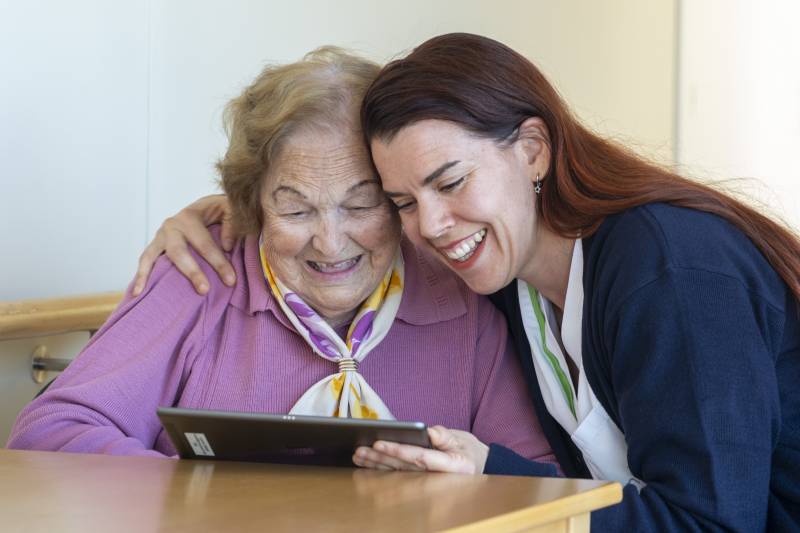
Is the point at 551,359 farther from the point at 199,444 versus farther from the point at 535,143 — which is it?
the point at 199,444

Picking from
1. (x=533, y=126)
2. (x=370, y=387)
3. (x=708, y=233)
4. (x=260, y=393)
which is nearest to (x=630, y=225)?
(x=708, y=233)

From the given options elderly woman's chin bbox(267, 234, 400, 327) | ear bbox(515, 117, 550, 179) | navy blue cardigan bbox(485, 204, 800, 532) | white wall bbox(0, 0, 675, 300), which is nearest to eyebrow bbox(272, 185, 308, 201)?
elderly woman's chin bbox(267, 234, 400, 327)

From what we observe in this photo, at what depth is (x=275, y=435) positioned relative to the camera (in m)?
1.37

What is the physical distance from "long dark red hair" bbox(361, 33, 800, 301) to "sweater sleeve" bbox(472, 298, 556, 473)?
A: 0.32 metres

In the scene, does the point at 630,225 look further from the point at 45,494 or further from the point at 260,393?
the point at 45,494

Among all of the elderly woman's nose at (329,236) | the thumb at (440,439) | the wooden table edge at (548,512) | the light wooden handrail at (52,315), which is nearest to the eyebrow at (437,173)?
the elderly woman's nose at (329,236)

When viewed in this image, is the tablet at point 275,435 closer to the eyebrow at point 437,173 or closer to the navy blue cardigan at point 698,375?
the navy blue cardigan at point 698,375

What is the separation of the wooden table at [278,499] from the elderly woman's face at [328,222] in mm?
645

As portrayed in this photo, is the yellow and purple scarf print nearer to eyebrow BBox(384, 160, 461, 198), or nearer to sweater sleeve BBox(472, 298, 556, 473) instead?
sweater sleeve BBox(472, 298, 556, 473)

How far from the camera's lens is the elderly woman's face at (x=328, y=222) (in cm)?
189

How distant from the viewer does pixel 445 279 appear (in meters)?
2.08

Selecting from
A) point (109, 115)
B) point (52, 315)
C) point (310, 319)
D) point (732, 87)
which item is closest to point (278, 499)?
point (310, 319)

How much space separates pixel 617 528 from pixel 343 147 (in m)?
0.80

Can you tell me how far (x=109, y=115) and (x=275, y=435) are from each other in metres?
1.52
